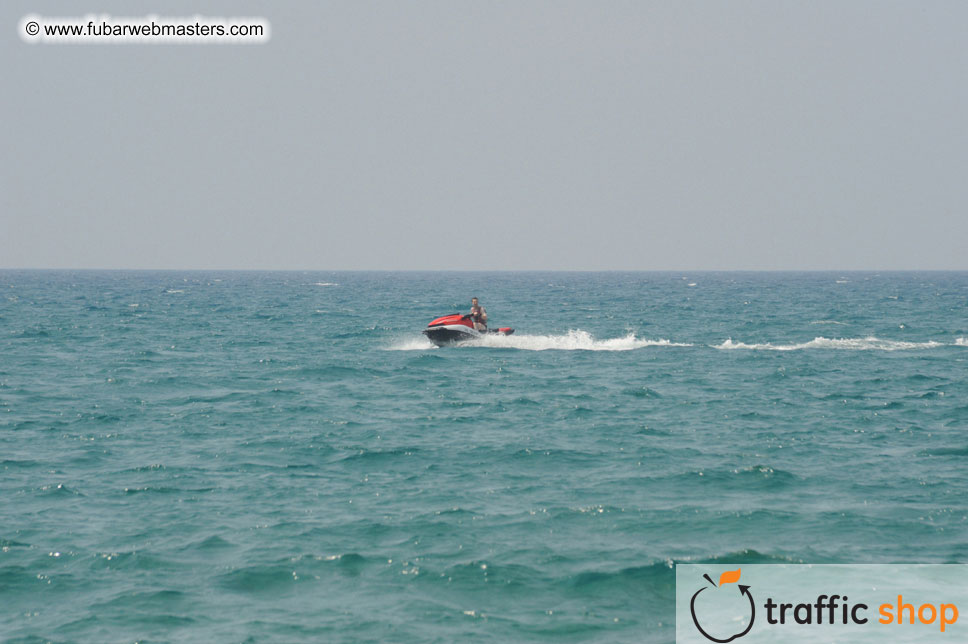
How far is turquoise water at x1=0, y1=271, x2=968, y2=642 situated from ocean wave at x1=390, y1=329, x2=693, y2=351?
422cm

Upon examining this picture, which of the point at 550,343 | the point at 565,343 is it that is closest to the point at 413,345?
the point at 550,343

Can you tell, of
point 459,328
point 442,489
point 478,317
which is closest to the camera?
point 442,489

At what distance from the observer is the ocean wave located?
41.3m

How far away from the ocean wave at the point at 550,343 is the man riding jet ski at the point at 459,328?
0.60 meters

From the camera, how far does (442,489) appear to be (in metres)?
17.0

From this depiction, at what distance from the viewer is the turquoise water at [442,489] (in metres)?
11.9

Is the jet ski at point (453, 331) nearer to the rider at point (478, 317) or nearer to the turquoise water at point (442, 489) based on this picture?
the rider at point (478, 317)

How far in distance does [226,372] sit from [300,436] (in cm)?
1383

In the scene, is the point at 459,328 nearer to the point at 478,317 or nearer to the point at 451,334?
the point at 451,334

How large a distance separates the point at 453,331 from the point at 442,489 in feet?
74.1

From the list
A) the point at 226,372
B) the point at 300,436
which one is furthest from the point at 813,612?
the point at 226,372

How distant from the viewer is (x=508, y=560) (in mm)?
13250

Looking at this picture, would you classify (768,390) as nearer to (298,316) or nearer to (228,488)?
(228,488)

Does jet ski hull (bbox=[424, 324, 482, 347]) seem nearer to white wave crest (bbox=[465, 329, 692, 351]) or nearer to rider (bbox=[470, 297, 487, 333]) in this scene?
rider (bbox=[470, 297, 487, 333])
